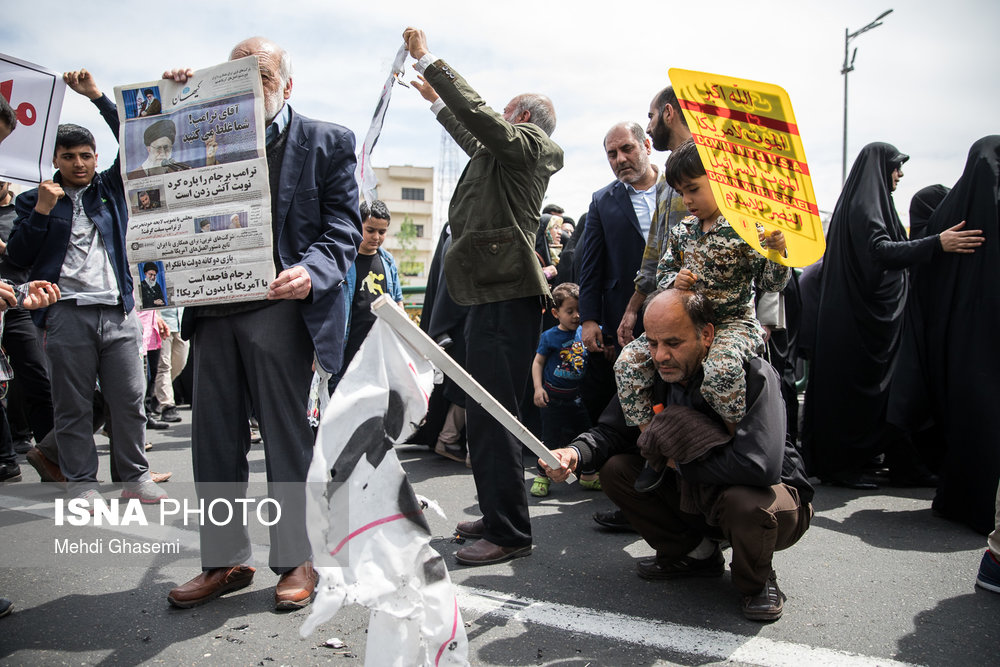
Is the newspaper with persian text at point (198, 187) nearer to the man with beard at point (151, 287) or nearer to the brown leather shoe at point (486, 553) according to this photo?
the man with beard at point (151, 287)

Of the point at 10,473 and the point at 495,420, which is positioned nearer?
the point at 495,420

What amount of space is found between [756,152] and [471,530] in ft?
7.34

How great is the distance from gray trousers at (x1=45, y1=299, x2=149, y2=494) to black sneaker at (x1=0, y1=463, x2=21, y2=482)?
1.29 meters

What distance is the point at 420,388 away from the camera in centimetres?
205

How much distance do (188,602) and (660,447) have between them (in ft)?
6.25

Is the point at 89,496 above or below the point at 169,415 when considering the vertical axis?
above

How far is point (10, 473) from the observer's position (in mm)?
5141

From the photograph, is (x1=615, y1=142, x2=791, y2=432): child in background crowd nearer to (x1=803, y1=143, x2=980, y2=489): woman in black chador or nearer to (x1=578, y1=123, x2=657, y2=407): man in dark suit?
(x1=578, y1=123, x2=657, y2=407): man in dark suit

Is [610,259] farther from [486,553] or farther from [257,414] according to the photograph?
[257,414]

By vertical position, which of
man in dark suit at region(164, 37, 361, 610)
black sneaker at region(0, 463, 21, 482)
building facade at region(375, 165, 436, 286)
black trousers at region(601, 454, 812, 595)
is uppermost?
building facade at region(375, 165, 436, 286)

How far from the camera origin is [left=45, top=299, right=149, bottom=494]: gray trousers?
4121 mm

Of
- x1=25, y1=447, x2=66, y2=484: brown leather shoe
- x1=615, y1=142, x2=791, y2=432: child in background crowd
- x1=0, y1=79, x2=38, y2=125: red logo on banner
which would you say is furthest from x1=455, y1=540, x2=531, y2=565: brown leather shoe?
x1=25, y1=447, x2=66, y2=484: brown leather shoe

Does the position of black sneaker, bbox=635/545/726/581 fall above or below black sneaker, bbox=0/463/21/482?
above

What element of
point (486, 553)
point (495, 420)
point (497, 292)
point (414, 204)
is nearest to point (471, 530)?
point (486, 553)
